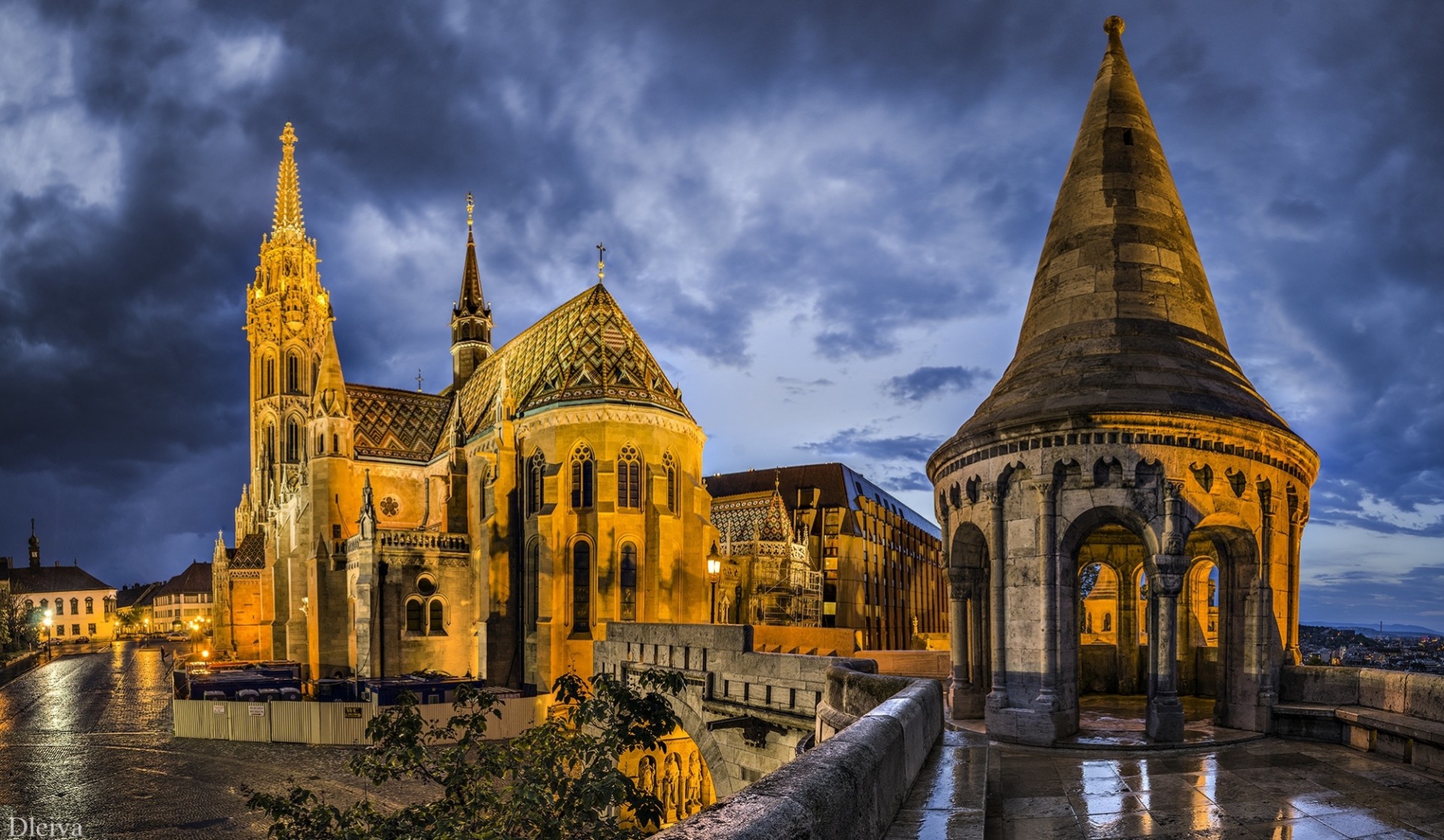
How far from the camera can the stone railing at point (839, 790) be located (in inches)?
140

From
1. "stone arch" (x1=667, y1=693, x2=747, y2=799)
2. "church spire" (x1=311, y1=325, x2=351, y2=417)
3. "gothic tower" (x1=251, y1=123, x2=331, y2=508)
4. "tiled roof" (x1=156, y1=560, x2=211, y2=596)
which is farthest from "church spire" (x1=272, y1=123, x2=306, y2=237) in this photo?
"tiled roof" (x1=156, y1=560, x2=211, y2=596)

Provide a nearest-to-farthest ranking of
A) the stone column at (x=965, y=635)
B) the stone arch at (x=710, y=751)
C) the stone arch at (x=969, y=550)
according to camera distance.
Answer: the stone arch at (x=969, y=550)
the stone column at (x=965, y=635)
the stone arch at (x=710, y=751)

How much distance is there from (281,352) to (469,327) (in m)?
17.1

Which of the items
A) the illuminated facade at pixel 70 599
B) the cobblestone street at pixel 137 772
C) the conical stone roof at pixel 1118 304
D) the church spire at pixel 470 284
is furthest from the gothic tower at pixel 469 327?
the illuminated facade at pixel 70 599

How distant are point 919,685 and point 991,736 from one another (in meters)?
3.38

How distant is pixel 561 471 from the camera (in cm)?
3719

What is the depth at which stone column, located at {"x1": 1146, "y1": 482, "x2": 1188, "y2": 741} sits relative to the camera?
11242 millimetres

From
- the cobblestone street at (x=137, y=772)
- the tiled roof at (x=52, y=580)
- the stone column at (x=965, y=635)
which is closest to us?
the stone column at (x=965, y=635)

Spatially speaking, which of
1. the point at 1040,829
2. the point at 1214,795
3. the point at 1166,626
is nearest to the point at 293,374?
the point at 1166,626

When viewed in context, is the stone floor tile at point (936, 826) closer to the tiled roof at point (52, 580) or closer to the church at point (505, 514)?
the church at point (505, 514)

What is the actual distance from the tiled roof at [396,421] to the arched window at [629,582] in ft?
58.9

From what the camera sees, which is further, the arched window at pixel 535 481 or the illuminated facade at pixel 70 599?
the illuminated facade at pixel 70 599

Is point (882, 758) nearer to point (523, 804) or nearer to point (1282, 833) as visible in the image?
point (1282, 833)

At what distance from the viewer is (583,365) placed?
3916 cm
